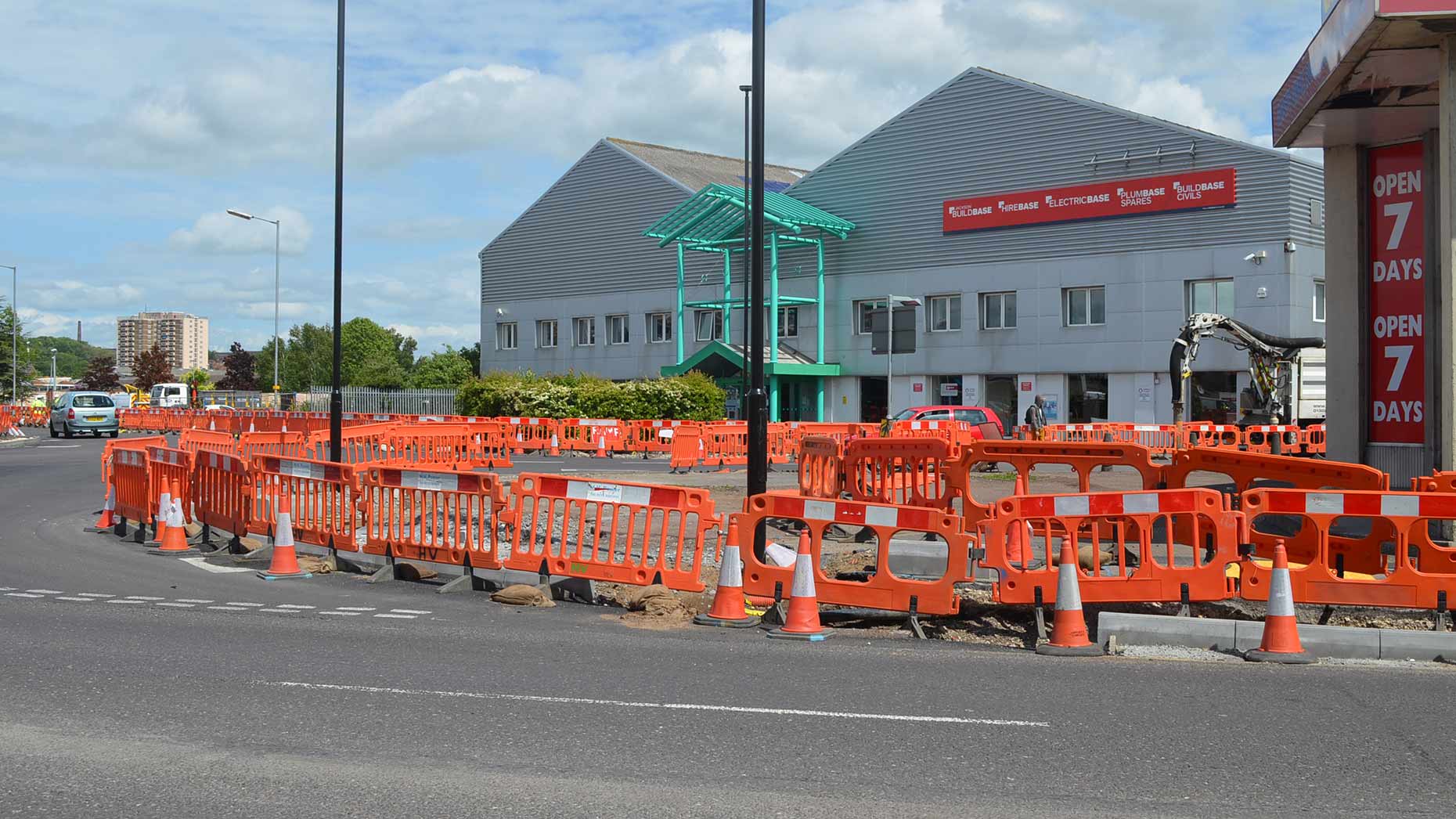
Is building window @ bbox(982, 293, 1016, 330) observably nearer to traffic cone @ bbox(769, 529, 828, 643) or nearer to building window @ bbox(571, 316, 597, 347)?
building window @ bbox(571, 316, 597, 347)

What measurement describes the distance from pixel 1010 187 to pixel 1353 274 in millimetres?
27130

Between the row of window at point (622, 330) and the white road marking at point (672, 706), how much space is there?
40973 mm

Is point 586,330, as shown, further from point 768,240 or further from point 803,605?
point 803,605

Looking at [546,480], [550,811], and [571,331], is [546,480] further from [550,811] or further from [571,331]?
[571,331]

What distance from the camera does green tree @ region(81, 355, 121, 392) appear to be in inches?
5065

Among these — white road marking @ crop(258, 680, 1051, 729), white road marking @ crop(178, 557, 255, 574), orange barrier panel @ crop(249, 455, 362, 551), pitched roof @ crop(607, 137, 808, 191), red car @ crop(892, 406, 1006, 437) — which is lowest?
white road marking @ crop(258, 680, 1051, 729)

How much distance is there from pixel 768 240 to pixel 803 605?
127 ft

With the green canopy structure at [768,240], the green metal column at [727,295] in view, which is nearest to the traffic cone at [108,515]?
the green canopy structure at [768,240]

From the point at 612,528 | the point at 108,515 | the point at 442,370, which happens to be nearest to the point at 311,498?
the point at 612,528

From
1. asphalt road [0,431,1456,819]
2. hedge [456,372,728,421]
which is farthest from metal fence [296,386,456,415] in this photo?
asphalt road [0,431,1456,819]

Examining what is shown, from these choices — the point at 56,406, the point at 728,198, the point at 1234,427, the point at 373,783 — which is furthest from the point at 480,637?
the point at 56,406

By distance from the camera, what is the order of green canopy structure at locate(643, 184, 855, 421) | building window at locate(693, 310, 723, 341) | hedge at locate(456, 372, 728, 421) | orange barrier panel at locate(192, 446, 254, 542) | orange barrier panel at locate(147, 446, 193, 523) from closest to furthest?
1. orange barrier panel at locate(192, 446, 254, 542)
2. orange barrier panel at locate(147, 446, 193, 523)
3. hedge at locate(456, 372, 728, 421)
4. green canopy structure at locate(643, 184, 855, 421)
5. building window at locate(693, 310, 723, 341)

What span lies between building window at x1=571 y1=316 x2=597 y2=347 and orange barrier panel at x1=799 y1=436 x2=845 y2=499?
126 feet

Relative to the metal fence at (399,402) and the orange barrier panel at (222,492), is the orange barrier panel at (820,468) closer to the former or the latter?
the orange barrier panel at (222,492)
